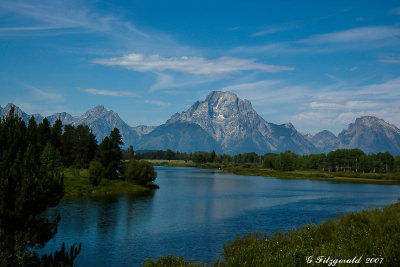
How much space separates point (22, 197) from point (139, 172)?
3328 inches

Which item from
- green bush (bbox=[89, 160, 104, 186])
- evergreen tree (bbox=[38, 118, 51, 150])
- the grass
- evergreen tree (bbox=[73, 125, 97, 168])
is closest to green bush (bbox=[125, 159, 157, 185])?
the grass

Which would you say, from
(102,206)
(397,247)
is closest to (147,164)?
(102,206)

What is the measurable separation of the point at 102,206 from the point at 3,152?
1893 inches

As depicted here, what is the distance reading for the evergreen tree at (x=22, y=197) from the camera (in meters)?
21.5

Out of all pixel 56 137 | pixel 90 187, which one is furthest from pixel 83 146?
pixel 90 187

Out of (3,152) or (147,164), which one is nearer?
(3,152)

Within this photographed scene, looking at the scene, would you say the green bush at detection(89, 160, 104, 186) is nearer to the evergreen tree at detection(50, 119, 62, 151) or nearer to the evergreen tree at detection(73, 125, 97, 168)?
the evergreen tree at detection(73, 125, 97, 168)

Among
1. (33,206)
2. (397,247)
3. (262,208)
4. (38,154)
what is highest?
(38,154)

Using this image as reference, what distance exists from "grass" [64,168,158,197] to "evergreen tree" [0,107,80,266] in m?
59.2

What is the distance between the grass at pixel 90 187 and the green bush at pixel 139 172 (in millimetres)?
2233

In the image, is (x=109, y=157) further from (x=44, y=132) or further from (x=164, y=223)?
(x=164, y=223)

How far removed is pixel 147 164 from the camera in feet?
353

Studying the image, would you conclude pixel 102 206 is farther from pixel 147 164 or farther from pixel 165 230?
pixel 147 164

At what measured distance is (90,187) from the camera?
89.4m
